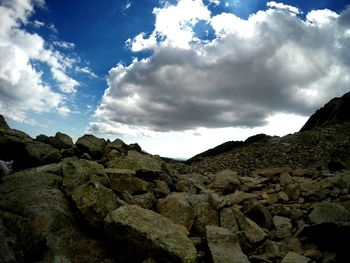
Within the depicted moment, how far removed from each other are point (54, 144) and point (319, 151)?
2379cm

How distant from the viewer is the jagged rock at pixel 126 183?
1338 centimetres

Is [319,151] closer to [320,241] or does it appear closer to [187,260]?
[320,241]

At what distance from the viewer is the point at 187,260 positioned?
9.03 metres

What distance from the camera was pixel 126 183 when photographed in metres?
13.5

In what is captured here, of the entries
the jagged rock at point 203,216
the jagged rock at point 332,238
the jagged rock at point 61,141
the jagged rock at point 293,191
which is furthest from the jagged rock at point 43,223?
the jagged rock at point 293,191

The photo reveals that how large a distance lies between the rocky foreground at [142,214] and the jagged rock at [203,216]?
4 cm

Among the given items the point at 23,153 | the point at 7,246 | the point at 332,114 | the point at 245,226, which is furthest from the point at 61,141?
the point at 332,114

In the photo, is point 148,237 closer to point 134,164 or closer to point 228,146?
point 134,164

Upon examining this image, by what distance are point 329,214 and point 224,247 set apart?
5259mm

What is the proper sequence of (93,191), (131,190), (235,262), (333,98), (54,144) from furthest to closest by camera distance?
(333,98), (54,144), (131,190), (93,191), (235,262)

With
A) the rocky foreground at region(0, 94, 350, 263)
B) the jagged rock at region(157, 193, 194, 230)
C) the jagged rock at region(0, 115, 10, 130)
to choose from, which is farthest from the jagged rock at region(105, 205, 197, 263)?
the jagged rock at region(0, 115, 10, 130)

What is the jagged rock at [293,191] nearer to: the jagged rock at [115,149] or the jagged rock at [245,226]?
the jagged rock at [245,226]

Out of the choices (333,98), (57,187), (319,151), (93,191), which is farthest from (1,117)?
(333,98)

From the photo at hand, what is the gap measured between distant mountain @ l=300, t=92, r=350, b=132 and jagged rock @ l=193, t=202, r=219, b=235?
123ft
